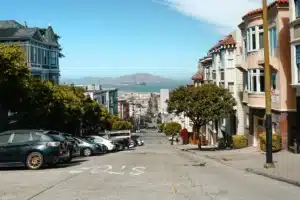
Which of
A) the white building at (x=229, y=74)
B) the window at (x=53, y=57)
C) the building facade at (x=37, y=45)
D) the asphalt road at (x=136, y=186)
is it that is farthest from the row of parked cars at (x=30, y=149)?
the window at (x=53, y=57)

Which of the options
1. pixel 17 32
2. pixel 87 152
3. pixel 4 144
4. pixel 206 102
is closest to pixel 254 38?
pixel 206 102

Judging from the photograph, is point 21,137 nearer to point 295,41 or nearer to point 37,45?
point 295,41

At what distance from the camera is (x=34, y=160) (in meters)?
18.7

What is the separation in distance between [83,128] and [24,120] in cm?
2214

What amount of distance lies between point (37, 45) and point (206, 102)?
23820 millimetres

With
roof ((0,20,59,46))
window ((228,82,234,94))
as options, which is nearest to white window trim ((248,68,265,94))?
window ((228,82,234,94))

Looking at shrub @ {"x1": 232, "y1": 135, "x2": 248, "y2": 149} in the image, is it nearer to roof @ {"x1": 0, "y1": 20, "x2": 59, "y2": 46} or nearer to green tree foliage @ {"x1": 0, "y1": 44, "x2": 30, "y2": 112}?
green tree foliage @ {"x1": 0, "y1": 44, "x2": 30, "y2": 112}

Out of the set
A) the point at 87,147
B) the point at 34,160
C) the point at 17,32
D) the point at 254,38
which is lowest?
the point at 87,147

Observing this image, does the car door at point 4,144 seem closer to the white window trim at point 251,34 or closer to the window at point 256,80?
the window at point 256,80

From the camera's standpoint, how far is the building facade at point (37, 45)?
49.3 m

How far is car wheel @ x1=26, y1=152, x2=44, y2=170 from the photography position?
60.9 ft

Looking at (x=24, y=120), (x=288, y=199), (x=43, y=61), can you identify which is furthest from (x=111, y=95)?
(x=288, y=199)

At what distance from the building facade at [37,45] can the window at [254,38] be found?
76.6 ft

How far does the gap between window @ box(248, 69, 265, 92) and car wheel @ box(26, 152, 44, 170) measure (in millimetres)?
17749
